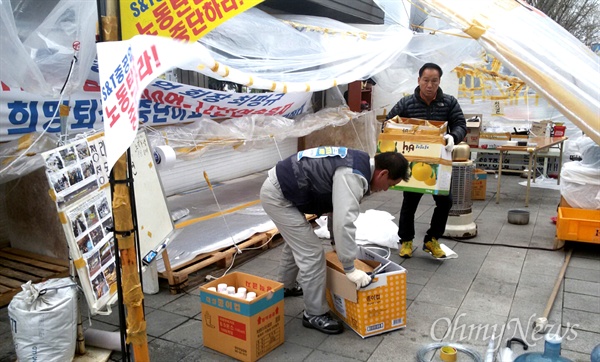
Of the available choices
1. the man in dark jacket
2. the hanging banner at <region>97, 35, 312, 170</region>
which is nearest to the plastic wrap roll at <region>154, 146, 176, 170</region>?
the hanging banner at <region>97, 35, 312, 170</region>

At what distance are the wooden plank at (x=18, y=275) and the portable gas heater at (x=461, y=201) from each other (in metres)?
4.45

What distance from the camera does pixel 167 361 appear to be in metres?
3.20

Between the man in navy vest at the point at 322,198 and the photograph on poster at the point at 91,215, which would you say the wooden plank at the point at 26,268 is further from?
the man in navy vest at the point at 322,198

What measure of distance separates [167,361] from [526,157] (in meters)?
8.74

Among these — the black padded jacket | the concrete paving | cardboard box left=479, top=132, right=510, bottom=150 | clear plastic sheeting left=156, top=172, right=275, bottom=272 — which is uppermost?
the black padded jacket

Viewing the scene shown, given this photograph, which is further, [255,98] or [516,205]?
[516,205]

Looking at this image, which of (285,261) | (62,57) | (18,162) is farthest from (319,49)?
(18,162)

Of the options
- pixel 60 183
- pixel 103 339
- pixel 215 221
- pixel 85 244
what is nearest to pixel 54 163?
pixel 60 183

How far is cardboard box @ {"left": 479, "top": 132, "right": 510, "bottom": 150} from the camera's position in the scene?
8.05m

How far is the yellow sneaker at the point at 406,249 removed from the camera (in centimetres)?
514

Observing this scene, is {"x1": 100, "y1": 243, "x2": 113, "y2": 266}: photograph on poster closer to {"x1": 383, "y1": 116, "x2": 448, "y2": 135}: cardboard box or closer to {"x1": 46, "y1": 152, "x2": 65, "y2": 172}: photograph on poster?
{"x1": 46, "y1": 152, "x2": 65, "y2": 172}: photograph on poster

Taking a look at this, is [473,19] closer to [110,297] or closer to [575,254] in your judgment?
[110,297]

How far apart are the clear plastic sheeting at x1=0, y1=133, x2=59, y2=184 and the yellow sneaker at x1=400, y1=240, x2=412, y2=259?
3548mm


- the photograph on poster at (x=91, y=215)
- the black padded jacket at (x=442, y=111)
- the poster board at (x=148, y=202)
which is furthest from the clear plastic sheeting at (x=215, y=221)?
the black padded jacket at (x=442, y=111)
